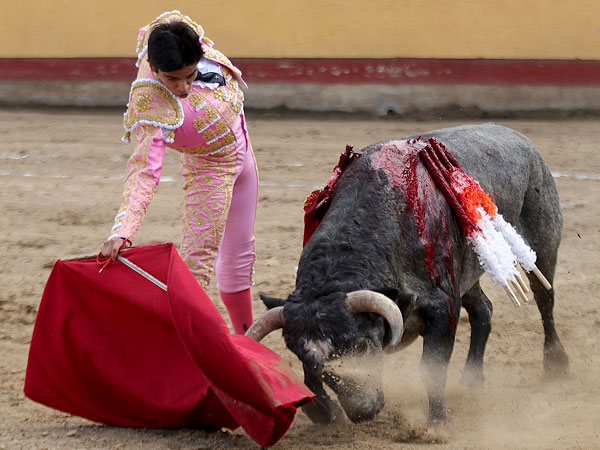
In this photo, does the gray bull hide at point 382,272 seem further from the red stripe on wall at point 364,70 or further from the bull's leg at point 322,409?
the red stripe on wall at point 364,70

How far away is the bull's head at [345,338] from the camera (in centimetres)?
274

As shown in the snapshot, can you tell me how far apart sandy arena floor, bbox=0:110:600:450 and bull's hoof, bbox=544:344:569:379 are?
2.0 inches

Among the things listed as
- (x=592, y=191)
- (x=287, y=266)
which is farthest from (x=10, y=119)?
(x=592, y=191)

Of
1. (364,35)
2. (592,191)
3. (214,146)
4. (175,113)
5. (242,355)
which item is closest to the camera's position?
(242,355)

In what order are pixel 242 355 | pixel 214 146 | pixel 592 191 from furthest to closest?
pixel 592 191
pixel 214 146
pixel 242 355

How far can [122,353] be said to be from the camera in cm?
304

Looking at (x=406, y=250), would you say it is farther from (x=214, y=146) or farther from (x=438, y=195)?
(x=214, y=146)

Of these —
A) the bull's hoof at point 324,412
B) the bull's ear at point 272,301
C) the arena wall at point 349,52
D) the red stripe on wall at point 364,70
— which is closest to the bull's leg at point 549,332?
the bull's hoof at point 324,412

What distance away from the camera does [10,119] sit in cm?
1030

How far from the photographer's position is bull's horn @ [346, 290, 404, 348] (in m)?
2.73

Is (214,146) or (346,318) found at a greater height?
(214,146)

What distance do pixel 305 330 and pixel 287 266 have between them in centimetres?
244

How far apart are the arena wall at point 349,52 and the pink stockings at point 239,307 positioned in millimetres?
6642

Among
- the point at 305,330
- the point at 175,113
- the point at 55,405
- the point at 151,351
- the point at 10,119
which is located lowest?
the point at 10,119
